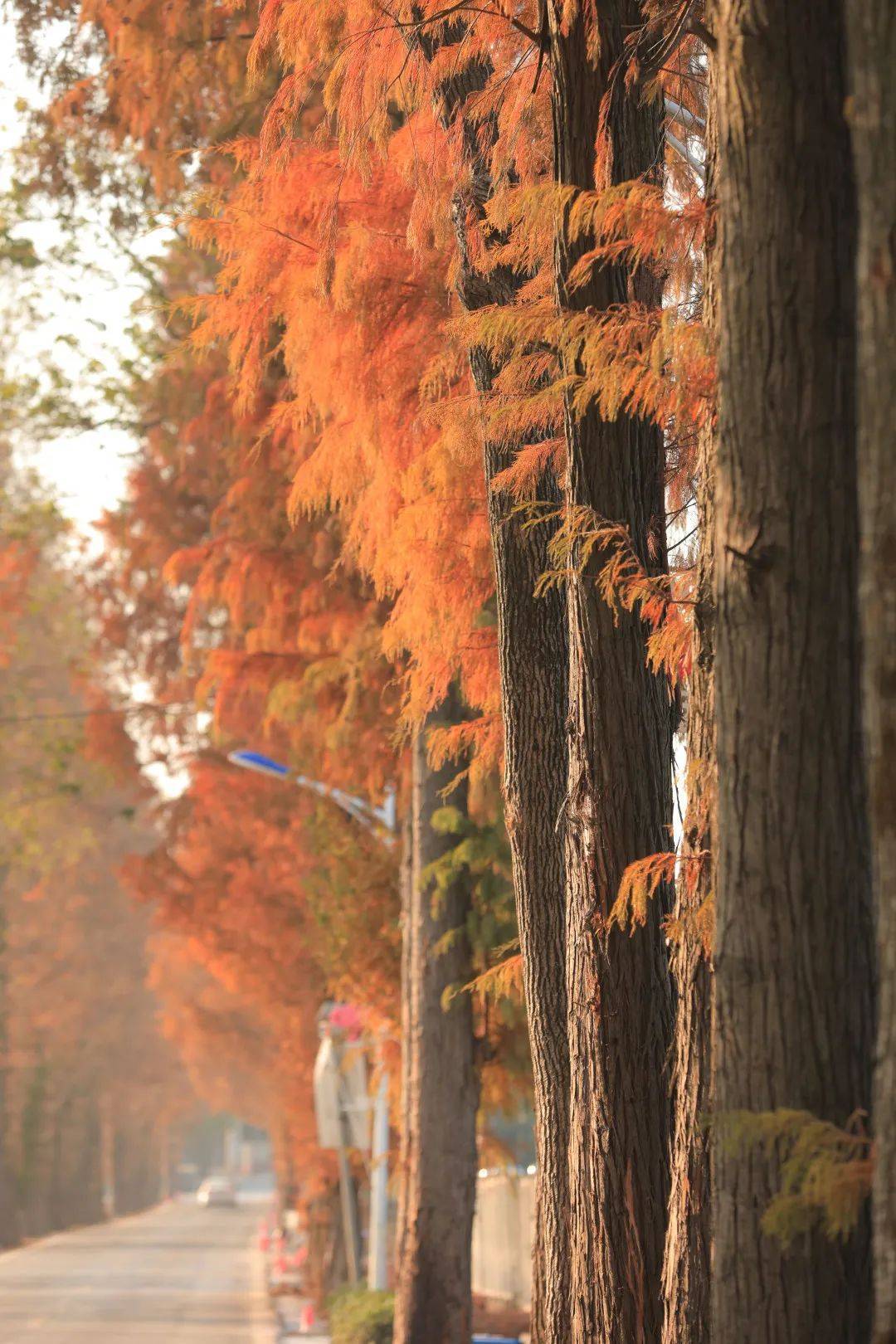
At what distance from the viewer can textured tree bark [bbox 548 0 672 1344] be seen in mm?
6480

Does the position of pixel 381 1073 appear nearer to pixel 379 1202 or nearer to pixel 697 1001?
pixel 379 1202

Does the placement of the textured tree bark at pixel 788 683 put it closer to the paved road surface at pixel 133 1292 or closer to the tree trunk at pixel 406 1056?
the tree trunk at pixel 406 1056

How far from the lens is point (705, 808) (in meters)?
5.66

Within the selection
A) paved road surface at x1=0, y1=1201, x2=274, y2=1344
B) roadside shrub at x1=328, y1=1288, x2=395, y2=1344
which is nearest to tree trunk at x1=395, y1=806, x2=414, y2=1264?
roadside shrub at x1=328, y1=1288, x2=395, y2=1344

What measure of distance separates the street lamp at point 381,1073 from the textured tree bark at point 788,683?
432 inches

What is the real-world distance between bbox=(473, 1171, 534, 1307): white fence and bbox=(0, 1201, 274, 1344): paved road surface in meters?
3.17

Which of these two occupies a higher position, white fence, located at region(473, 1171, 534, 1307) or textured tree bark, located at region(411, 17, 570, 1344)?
textured tree bark, located at region(411, 17, 570, 1344)

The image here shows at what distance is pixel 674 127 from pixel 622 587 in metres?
2.89

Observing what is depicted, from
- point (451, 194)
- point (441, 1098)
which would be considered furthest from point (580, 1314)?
point (441, 1098)

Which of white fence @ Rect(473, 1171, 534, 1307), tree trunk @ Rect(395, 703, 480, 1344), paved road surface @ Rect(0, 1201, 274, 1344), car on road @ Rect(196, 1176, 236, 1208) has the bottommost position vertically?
car on road @ Rect(196, 1176, 236, 1208)

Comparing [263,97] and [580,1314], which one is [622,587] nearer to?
[580,1314]

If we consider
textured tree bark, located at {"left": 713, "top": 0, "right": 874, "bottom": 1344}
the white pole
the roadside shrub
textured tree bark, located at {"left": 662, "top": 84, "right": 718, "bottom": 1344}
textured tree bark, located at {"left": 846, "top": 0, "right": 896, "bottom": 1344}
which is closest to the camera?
textured tree bark, located at {"left": 846, "top": 0, "right": 896, "bottom": 1344}

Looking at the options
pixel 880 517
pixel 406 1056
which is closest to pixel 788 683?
pixel 880 517

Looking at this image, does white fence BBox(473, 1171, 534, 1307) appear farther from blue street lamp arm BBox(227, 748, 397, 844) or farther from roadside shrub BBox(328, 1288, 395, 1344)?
blue street lamp arm BBox(227, 748, 397, 844)
